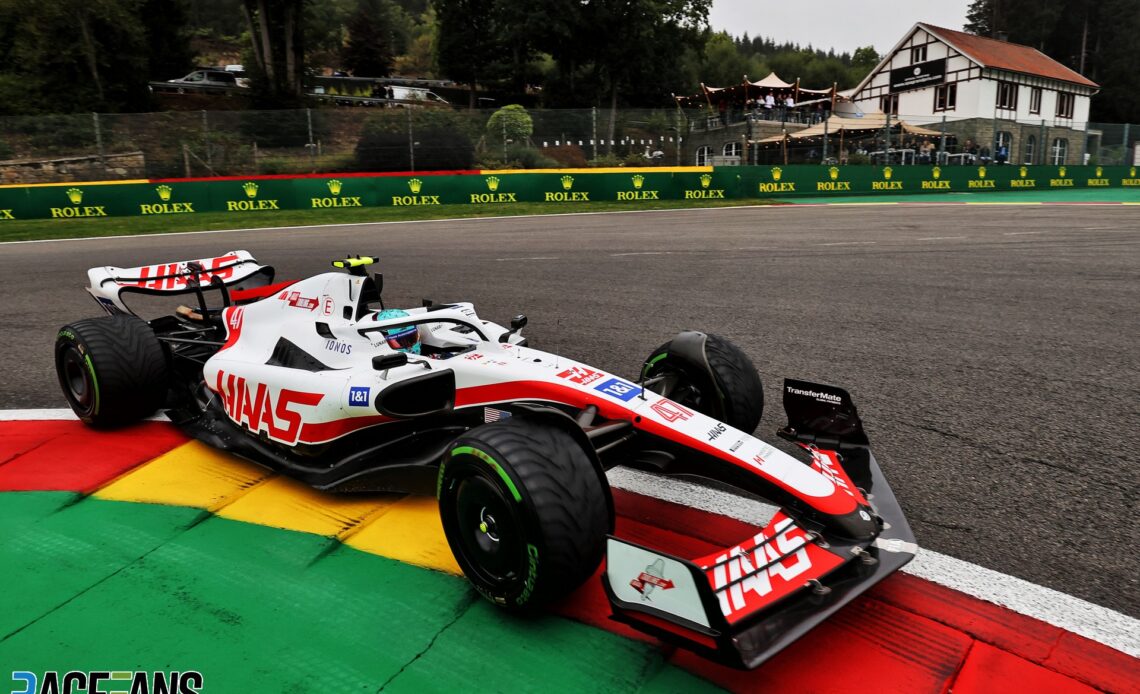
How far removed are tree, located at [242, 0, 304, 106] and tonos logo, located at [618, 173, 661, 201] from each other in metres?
24.8

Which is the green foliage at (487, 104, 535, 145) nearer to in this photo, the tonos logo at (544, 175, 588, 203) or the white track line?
the tonos logo at (544, 175, 588, 203)

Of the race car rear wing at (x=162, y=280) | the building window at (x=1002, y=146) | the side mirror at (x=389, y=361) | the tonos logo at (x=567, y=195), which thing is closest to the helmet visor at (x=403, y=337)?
the side mirror at (x=389, y=361)

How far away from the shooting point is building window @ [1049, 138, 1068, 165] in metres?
28.9

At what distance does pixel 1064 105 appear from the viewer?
165ft

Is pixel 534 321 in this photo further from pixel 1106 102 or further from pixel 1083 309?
pixel 1106 102

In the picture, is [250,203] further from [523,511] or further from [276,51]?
[276,51]

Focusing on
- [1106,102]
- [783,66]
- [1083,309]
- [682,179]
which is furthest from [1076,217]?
[783,66]

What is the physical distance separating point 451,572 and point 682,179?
19728mm

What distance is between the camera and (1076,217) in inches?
620

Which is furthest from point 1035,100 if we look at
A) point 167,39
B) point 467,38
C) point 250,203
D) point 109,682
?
point 167,39

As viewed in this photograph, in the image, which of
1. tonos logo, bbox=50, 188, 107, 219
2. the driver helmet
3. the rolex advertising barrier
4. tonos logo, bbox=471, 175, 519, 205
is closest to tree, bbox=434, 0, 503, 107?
the rolex advertising barrier

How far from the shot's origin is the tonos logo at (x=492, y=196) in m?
20.6

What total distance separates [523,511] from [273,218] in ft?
57.9

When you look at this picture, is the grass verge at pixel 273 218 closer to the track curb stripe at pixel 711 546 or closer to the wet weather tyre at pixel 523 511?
the track curb stripe at pixel 711 546
